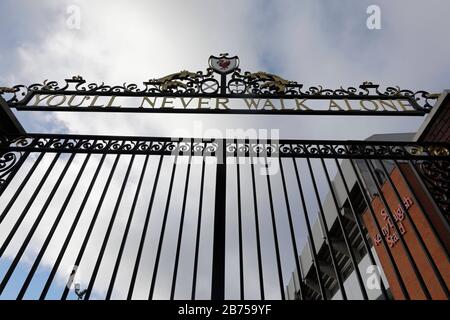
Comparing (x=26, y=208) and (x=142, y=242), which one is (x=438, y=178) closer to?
(x=142, y=242)

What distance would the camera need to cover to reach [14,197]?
3844mm

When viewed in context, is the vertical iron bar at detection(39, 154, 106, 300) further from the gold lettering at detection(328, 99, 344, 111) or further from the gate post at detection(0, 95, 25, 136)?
the gold lettering at detection(328, 99, 344, 111)

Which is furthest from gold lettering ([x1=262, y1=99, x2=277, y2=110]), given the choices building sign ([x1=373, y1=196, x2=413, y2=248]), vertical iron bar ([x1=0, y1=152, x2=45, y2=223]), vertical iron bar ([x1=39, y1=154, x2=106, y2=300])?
building sign ([x1=373, y1=196, x2=413, y2=248])

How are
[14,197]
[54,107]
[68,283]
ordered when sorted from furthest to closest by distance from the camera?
[54,107] → [14,197] → [68,283]

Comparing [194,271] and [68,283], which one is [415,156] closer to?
[194,271]

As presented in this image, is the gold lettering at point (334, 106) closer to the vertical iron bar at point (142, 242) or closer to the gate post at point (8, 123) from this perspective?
the vertical iron bar at point (142, 242)

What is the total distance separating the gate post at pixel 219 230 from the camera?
305cm

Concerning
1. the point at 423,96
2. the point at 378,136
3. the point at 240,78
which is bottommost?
the point at 423,96


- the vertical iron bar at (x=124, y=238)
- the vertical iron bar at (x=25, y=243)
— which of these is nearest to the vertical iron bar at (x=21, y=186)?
the vertical iron bar at (x=25, y=243)

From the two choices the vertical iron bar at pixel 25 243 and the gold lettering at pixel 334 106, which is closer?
the vertical iron bar at pixel 25 243

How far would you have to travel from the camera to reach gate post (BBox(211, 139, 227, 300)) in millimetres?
3055
